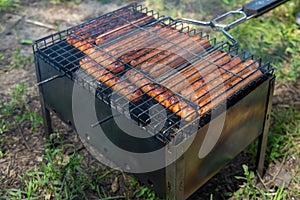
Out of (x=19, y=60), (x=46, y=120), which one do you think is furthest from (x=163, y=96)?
(x=19, y=60)

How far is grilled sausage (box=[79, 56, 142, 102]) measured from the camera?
261cm

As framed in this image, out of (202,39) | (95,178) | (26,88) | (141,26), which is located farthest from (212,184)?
(26,88)

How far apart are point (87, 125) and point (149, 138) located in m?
0.70

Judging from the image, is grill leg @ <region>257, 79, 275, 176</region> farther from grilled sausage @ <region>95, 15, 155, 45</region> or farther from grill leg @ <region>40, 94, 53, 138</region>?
grill leg @ <region>40, 94, 53, 138</region>

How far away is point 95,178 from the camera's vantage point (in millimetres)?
3385

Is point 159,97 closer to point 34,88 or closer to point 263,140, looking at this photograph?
point 263,140

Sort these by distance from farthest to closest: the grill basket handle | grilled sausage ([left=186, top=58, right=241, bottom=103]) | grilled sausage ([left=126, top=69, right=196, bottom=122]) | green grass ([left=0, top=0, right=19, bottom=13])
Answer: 1. green grass ([left=0, top=0, right=19, bottom=13])
2. the grill basket handle
3. grilled sausage ([left=186, top=58, right=241, bottom=103])
4. grilled sausage ([left=126, top=69, right=196, bottom=122])

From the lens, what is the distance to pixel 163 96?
2.57 m

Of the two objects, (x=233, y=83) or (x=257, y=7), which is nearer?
(x=233, y=83)

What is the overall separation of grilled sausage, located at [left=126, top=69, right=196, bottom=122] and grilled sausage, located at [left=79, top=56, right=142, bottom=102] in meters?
0.05

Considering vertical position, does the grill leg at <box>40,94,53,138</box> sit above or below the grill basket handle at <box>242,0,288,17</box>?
below

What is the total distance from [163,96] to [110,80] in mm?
376

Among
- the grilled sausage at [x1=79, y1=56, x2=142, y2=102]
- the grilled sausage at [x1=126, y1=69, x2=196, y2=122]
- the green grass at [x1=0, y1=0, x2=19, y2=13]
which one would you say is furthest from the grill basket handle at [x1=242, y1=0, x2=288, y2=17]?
the green grass at [x1=0, y1=0, x2=19, y2=13]

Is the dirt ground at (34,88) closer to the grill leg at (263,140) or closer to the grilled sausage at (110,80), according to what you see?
the grill leg at (263,140)
